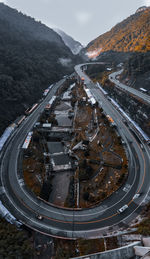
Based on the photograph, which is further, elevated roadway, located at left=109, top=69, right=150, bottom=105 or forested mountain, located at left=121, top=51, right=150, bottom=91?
forested mountain, located at left=121, top=51, right=150, bottom=91

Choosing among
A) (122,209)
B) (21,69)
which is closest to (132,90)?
(122,209)

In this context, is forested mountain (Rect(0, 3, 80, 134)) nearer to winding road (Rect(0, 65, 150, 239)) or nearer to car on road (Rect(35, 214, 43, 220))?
winding road (Rect(0, 65, 150, 239))

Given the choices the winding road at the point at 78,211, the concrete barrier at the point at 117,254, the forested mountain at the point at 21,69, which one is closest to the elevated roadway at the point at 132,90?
the winding road at the point at 78,211

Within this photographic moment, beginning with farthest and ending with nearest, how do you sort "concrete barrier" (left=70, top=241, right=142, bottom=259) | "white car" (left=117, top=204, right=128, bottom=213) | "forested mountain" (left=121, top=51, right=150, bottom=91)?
"forested mountain" (left=121, top=51, right=150, bottom=91) < "white car" (left=117, top=204, right=128, bottom=213) < "concrete barrier" (left=70, top=241, right=142, bottom=259)

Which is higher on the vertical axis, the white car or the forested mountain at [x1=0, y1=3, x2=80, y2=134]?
the forested mountain at [x1=0, y1=3, x2=80, y2=134]

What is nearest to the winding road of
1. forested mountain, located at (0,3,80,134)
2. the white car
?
the white car

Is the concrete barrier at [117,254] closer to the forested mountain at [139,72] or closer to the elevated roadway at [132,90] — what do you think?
the elevated roadway at [132,90]

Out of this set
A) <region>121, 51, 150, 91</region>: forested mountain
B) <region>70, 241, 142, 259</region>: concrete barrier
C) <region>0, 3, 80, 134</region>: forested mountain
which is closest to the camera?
<region>70, 241, 142, 259</region>: concrete barrier
